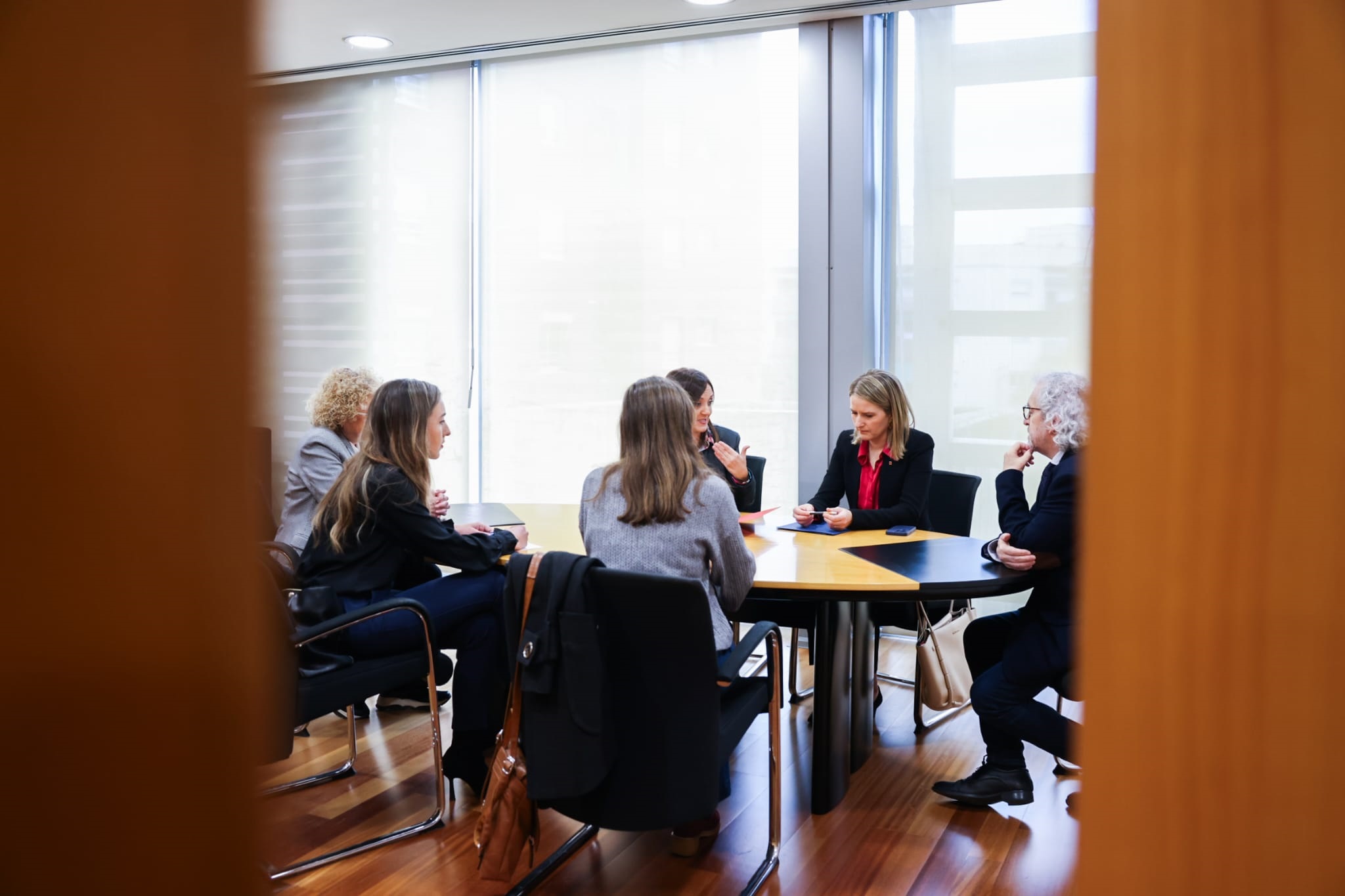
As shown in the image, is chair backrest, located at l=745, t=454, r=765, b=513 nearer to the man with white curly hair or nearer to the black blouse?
the man with white curly hair

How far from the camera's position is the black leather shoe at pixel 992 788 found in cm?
310

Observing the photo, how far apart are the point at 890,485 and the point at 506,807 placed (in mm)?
2201

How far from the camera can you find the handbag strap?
2.29 metres

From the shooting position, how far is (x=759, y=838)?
116 inches

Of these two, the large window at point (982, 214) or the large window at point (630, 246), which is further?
the large window at point (630, 246)

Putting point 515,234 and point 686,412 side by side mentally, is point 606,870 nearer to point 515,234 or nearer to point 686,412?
point 686,412

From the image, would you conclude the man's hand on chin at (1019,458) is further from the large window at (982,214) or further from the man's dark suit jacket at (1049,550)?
the large window at (982,214)

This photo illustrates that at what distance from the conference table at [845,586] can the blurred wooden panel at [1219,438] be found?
2.47 metres

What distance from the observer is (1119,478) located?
299 mm

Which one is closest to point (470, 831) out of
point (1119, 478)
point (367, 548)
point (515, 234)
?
point (367, 548)

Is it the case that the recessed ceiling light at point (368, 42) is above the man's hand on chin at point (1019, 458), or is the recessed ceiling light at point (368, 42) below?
above

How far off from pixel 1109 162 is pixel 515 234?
19.4ft

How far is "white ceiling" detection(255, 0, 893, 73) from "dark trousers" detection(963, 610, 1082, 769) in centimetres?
323

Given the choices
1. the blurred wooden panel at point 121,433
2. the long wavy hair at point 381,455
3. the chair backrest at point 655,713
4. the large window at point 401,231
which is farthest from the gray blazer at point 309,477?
the blurred wooden panel at point 121,433
